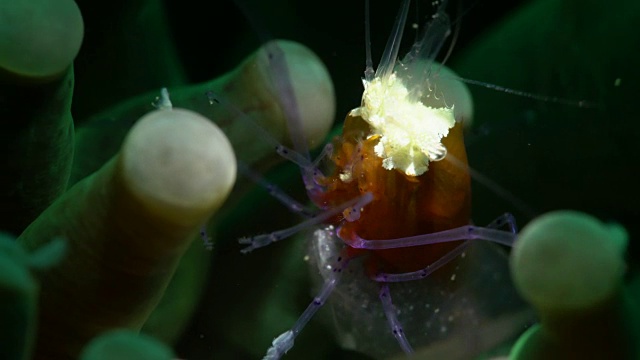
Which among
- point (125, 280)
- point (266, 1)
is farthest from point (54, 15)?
point (266, 1)

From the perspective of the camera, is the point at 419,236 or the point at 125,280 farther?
the point at 419,236

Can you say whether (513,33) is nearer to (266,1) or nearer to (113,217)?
(266,1)

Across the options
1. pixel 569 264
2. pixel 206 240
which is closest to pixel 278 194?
pixel 206 240

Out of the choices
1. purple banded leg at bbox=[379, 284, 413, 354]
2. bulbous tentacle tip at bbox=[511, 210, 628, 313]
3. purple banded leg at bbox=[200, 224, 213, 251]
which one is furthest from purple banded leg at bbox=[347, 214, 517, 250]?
bulbous tentacle tip at bbox=[511, 210, 628, 313]

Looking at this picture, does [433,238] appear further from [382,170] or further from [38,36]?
[38,36]

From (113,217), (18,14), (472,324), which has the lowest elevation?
(472,324)

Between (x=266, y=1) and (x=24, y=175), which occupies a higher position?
(x=266, y=1)

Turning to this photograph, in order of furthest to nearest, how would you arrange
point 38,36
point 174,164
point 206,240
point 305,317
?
point 305,317 < point 206,240 < point 38,36 < point 174,164

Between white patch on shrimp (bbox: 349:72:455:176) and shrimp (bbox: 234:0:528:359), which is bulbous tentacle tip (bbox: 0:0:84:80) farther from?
white patch on shrimp (bbox: 349:72:455:176)
